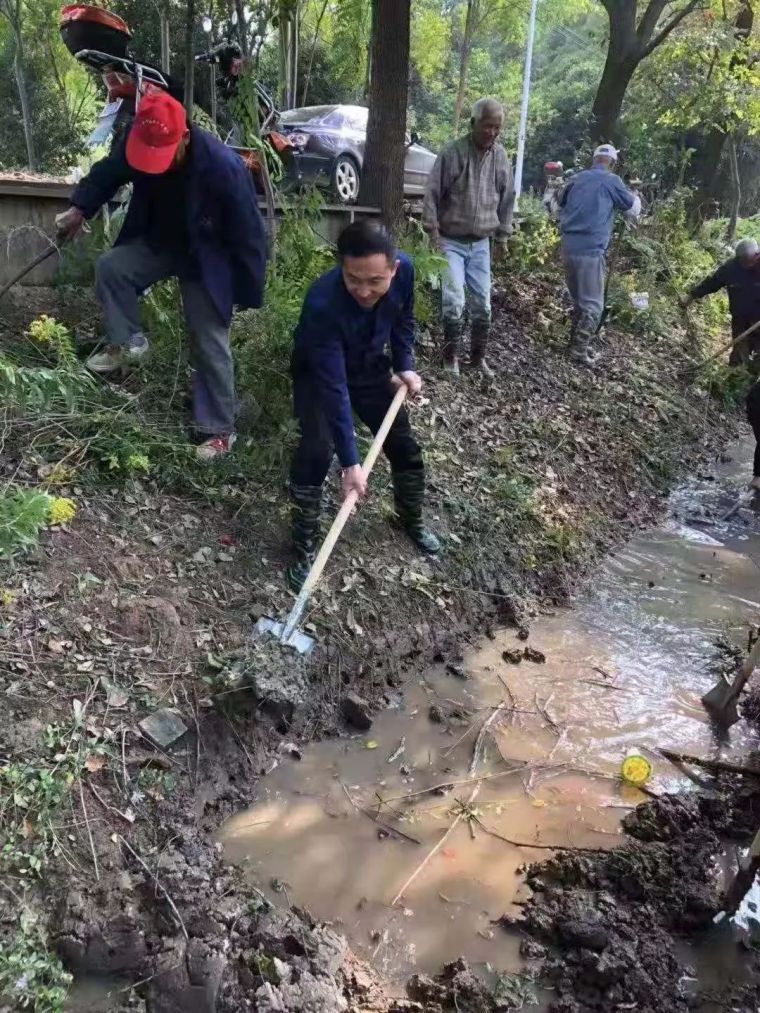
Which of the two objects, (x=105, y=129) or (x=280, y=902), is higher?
(x=105, y=129)

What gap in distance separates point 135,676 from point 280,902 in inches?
40.8

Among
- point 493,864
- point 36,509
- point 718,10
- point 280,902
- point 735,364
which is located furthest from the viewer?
point 718,10

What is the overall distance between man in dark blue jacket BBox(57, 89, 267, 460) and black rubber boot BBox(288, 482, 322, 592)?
0.58 meters

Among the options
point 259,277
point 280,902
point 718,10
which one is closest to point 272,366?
point 259,277

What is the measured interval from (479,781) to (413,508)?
1.58 m

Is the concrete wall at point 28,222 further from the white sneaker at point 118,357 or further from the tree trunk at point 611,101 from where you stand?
the tree trunk at point 611,101

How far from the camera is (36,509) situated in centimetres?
325

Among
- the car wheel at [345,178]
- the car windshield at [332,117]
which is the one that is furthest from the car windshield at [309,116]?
the car wheel at [345,178]

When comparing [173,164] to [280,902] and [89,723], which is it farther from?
[280,902]

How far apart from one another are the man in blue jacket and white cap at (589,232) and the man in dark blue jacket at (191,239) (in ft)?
14.8

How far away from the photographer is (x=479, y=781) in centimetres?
341

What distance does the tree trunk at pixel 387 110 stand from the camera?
617 cm

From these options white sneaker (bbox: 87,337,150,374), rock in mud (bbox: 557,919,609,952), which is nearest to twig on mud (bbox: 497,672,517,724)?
rock in mud (bbox: 557,919,609,952)

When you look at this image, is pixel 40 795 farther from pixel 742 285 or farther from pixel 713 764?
pixel 742 285
